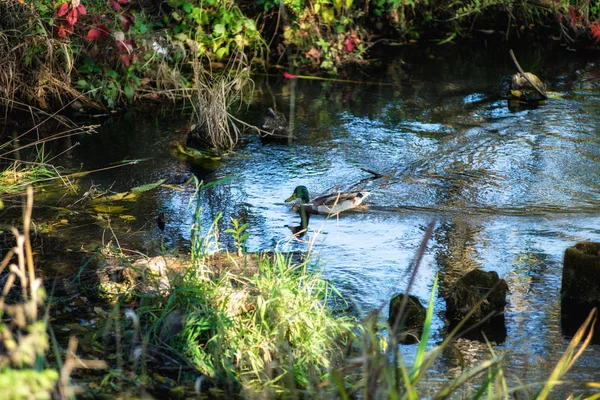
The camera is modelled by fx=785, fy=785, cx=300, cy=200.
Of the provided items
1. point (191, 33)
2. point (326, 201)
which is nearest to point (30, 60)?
point (191, 33)

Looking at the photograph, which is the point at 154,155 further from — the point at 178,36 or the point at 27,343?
the point at 27,343

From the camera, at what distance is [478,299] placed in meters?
4.45

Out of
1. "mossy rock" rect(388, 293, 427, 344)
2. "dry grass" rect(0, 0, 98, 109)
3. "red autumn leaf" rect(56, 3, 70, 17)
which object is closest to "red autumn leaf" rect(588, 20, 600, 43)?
"dry grass" rect(0, 0, 98, 109)

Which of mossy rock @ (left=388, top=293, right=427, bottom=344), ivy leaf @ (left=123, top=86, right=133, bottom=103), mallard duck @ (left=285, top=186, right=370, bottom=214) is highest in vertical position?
ivy leaf @ (left=123, top=86, right=133, bottom=103)

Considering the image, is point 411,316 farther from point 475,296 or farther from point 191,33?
point 191,33

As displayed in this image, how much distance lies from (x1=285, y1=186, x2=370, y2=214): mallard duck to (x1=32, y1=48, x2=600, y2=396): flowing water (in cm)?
9

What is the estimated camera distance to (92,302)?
176 inches

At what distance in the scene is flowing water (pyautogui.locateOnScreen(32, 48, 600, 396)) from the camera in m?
5.02

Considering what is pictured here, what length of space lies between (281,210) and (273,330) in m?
2.44

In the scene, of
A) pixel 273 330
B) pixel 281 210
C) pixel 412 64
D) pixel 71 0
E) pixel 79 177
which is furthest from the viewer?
pixel 412 64

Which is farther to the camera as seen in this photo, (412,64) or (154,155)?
(412,64)

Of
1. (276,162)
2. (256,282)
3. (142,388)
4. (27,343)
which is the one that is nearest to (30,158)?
(276,162)

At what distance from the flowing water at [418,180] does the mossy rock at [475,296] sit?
126mm

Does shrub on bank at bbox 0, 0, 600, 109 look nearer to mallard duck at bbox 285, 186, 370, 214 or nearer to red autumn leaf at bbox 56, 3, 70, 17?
red autumn leaf at bbox 56, 3, 70, 17
